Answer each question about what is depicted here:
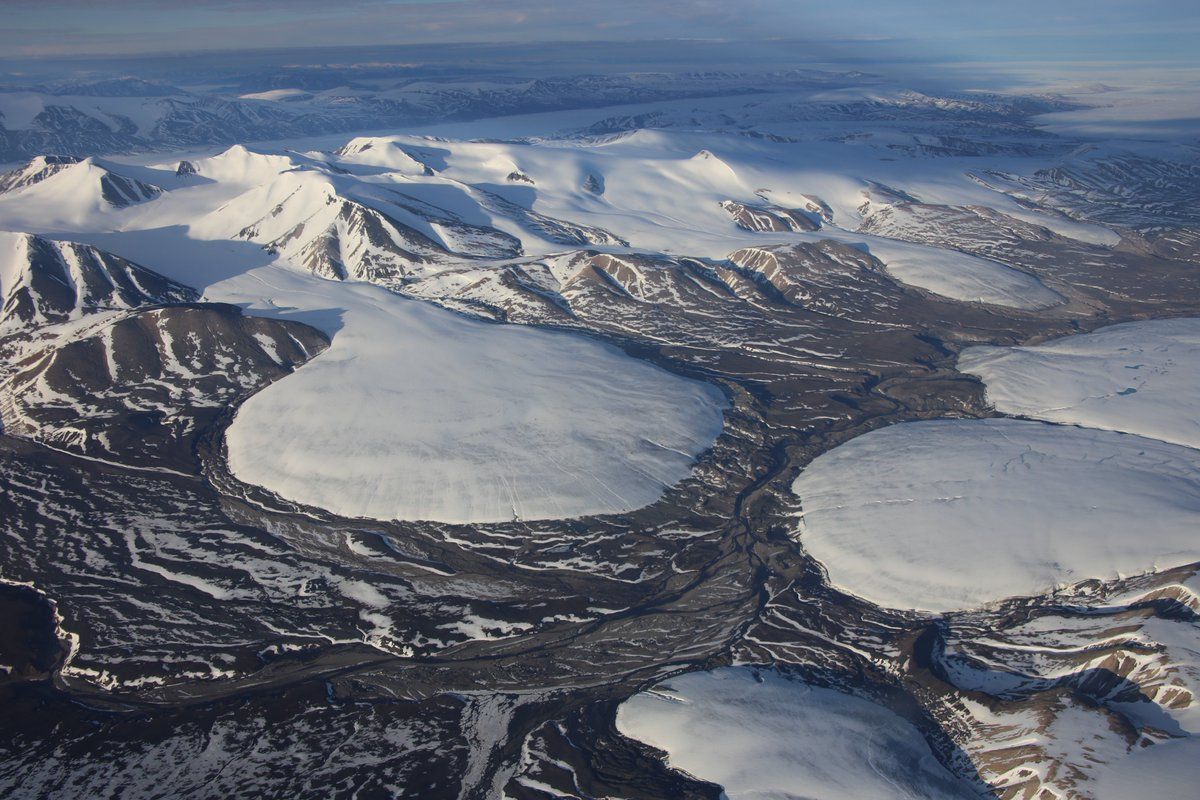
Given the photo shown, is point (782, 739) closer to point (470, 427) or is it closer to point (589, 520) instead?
point (589, 520)

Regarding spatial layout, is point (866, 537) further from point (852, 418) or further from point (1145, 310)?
point (1145, 310)

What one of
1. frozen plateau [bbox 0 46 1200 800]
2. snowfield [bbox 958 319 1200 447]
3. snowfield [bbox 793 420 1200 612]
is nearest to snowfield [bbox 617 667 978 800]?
frozen plateau [bbox 0 46 1200 800]

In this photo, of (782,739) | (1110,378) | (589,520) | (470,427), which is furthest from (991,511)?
(470,427)

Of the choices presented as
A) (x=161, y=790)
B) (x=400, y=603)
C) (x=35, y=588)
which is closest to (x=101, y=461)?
(x=35, y=588)

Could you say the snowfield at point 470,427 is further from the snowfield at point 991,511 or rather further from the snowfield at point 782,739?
the snowfield at point 782,739

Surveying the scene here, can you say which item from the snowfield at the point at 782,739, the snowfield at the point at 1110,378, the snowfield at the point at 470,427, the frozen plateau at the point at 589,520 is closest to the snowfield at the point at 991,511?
the frozen plateau at the point at 589,520

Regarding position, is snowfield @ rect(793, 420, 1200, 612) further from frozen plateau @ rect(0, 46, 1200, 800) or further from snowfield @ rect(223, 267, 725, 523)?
snowfield @ rect(223, 267, 725, 523)
